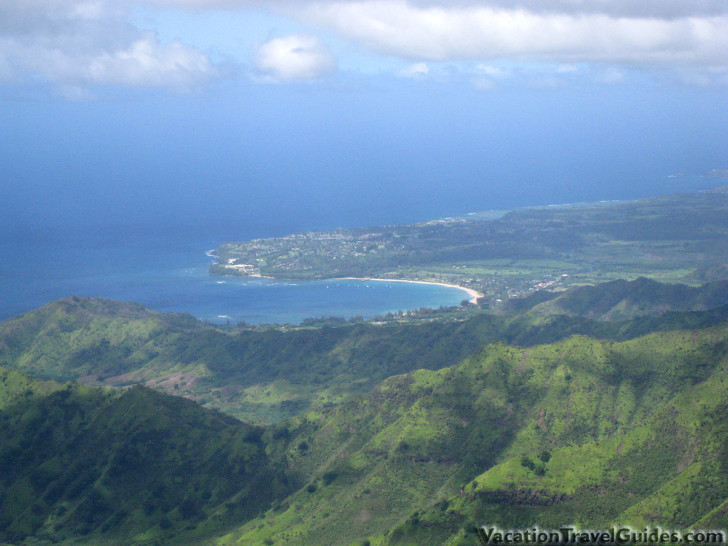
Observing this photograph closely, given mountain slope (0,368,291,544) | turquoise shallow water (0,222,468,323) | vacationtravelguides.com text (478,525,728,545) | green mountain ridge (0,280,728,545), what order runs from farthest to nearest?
turquoise shallow water (0,222,468,323) → mountain slope (0,368,291,544) → green mountain ridge (0,280,728,545) → vacationtravelguides.com text (478,525,728,545)

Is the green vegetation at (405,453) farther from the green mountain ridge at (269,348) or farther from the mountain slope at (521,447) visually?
the green mountain ridge at (269,348)

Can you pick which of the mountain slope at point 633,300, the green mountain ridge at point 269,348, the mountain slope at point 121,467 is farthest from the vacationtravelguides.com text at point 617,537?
the mountain slope at point 633,300

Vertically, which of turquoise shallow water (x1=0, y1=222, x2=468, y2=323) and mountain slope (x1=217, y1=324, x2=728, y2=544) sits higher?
turquoise shallow water (x1=0, y1=222, x2=468, y2=323)

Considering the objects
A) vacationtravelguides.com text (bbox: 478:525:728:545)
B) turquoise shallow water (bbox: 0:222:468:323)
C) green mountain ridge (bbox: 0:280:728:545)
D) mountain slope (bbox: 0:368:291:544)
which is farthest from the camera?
turquoise shallow water (bbox: 0:222:468:323)

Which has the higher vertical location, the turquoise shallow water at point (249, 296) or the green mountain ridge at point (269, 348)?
the turquoise shallow water at point (249, 296)

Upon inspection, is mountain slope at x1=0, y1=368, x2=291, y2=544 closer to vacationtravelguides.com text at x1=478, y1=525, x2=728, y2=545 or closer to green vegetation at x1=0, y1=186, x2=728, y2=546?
green vegetation at x1=0, y1=186, x2=728, y2=546

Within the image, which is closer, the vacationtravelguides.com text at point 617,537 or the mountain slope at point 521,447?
the vacationtravelguides.com text at point 617,537

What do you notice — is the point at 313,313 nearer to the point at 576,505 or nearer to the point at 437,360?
the point at 437,360

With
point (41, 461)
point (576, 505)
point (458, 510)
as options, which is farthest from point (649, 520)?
point (41, 461)

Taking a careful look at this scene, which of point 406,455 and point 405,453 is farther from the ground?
point 405,453

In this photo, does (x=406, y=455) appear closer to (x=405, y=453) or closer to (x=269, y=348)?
(x=405, y=453)

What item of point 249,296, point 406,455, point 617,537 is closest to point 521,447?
point 406,455

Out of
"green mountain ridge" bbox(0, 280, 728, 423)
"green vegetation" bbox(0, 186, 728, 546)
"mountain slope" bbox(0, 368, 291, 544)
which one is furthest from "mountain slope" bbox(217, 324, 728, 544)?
"green mountain ridge" bbox(0, 280, 728, 423)
